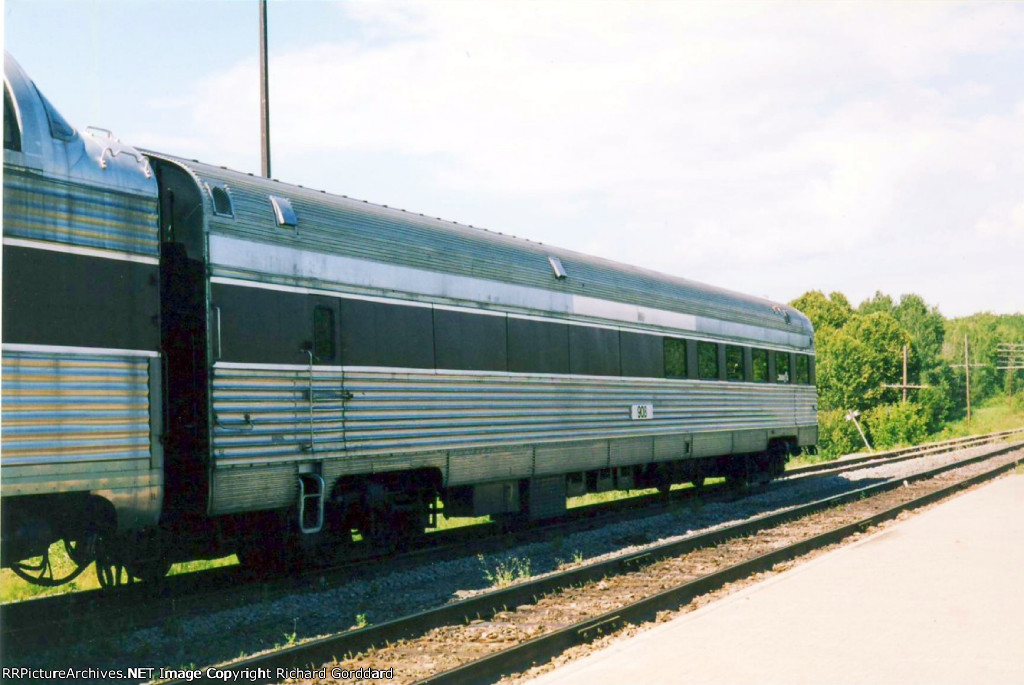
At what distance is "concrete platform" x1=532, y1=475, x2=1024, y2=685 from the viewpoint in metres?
6.29

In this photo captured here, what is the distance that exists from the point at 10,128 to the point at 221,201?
75.6 inches

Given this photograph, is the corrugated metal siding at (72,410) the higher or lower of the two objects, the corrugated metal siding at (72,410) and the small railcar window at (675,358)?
the lower

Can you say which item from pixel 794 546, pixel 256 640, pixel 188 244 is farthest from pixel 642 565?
pixel 188 244

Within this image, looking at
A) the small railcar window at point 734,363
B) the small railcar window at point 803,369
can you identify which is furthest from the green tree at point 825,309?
the small railcar window at point 734,363

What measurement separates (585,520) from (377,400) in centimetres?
548

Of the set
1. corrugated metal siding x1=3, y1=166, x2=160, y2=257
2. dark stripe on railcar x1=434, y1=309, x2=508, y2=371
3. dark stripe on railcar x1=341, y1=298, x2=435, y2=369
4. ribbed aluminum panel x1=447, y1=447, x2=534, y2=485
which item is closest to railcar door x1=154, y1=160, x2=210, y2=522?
corrugated metal siding x1=3, y1=166, x2=160, y2=257

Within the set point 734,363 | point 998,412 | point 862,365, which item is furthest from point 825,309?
point 734,363

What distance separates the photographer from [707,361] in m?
16.5

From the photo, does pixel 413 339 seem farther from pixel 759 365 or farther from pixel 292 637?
pixel 759 365

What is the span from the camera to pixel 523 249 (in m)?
12.6

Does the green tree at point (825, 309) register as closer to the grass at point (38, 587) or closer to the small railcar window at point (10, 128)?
the grass at point (38, 587)

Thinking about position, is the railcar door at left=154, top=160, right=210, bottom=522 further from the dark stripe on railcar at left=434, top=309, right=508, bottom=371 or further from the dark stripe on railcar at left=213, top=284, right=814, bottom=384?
the dark stripe on railcar at left=434, top=309, right=508, bottom=371

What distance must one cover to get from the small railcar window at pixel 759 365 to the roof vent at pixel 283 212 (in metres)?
11.1

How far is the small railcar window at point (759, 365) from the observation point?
1816cm
